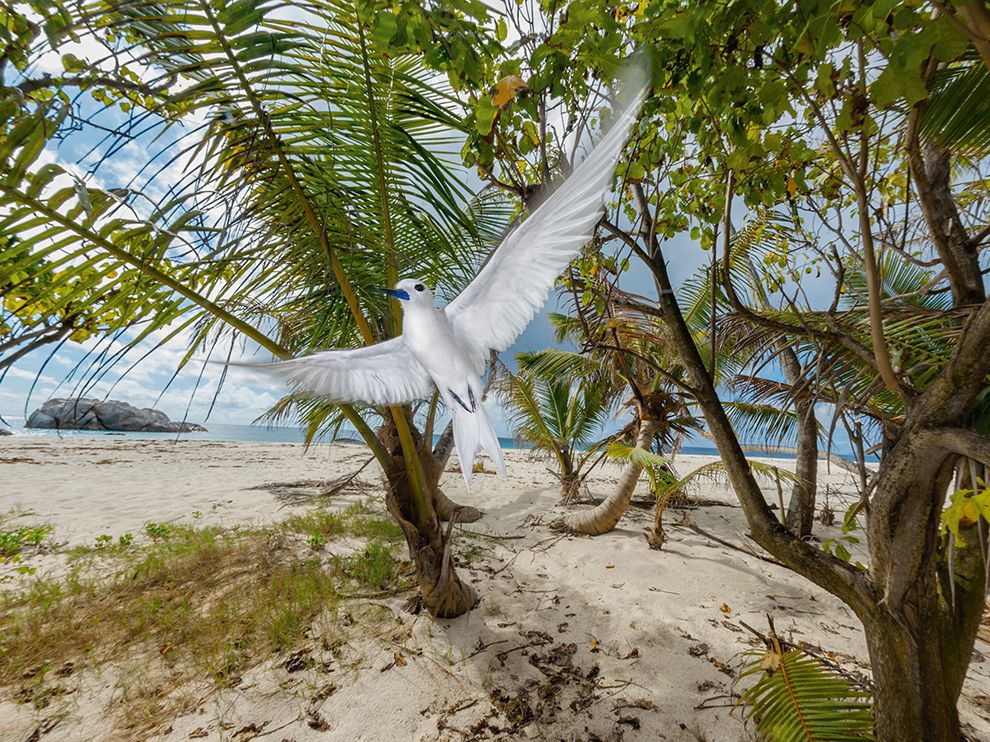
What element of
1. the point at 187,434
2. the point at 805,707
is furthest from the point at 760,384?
the point at 187,434

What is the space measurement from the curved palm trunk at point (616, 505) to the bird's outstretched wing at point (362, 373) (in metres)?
3.63

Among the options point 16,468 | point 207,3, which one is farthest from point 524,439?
point 16,468

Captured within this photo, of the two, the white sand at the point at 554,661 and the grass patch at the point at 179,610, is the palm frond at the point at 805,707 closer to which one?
the white sand at the point at 554,661

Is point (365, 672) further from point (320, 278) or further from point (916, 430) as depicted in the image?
point (916, 430)

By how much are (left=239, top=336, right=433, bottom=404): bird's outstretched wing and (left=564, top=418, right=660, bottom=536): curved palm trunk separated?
3.63 m

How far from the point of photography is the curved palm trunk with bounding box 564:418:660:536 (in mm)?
4512

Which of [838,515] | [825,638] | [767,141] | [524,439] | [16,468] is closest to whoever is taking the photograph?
[767,141]

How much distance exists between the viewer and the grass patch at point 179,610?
222 centimetres

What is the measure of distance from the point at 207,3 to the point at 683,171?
6.15 feet

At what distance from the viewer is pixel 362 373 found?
4.85ft

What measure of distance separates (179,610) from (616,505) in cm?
410

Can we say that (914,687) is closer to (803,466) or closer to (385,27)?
(385,27)

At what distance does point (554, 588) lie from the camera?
3.25m

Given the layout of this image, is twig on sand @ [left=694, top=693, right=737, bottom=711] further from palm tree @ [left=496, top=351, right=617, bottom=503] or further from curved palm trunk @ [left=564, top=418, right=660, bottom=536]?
palm tree @ [left=496, top=351, right=617, bottom=503]
